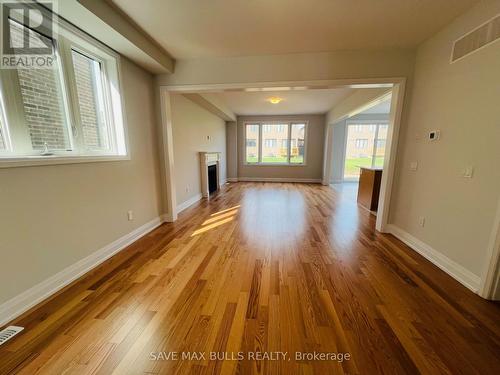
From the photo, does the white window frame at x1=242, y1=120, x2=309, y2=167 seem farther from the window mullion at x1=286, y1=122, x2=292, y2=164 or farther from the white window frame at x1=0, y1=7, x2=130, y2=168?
the white window frame at x1=0, y1=7, x2=130, y2=168

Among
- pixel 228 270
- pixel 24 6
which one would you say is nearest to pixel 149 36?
pixel 24 6

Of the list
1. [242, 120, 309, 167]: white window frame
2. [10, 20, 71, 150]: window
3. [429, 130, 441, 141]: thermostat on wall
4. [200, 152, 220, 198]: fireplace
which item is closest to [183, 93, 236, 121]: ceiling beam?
[200, 152, 220, 198]: fireplace

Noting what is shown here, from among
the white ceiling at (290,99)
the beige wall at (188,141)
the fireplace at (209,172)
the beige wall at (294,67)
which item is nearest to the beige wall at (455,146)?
the beige wall at (294,67)

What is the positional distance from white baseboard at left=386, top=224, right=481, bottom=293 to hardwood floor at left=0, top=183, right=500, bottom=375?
0.28 feet

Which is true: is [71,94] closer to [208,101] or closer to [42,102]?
[42,102]

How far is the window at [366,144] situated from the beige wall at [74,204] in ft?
23.6

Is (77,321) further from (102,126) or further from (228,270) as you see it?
(102,126)

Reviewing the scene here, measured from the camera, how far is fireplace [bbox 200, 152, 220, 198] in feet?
16.8

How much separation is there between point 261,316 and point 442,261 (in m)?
2.11

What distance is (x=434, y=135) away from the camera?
2277 millimetres

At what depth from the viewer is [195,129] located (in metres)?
4.78

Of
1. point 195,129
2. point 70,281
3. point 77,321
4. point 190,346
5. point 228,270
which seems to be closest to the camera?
point 190,346

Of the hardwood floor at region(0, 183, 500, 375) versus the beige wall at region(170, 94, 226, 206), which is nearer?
the hardwood floor at region(0, 183, 500, 375)

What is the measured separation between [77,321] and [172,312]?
0.66 metres
